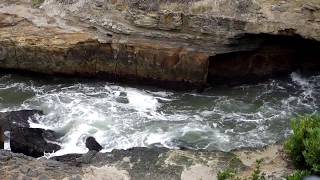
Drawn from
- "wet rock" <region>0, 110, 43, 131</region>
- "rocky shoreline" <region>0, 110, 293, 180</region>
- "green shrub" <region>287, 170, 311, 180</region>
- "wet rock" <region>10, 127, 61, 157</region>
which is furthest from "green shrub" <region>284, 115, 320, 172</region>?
"wet rock" <region>0, 110, 43, 131</region>

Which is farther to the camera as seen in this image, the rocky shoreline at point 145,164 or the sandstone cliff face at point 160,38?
the sandstone cliff face at point 160,38

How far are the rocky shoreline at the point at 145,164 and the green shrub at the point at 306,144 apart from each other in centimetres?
39

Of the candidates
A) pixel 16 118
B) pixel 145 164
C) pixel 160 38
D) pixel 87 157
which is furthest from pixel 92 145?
pixel 160 38

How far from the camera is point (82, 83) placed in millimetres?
17281

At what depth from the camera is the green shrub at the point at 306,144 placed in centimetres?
984

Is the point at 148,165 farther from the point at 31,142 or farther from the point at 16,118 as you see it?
the point at 16,118

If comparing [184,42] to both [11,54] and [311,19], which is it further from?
[11,54]

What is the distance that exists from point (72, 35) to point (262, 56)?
6532 millimetres

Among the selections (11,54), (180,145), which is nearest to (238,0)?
(180,145)

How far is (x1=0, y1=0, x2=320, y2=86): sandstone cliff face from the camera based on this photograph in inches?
614

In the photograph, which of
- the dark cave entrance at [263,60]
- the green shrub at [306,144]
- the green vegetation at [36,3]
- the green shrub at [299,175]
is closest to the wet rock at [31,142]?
the green vegetation at [36,3]

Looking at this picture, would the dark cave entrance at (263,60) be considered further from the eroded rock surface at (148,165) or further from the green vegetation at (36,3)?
the green vegetation at (36,3)

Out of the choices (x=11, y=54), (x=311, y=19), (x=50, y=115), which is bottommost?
(x=50, y=115)

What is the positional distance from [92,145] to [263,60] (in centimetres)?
683
